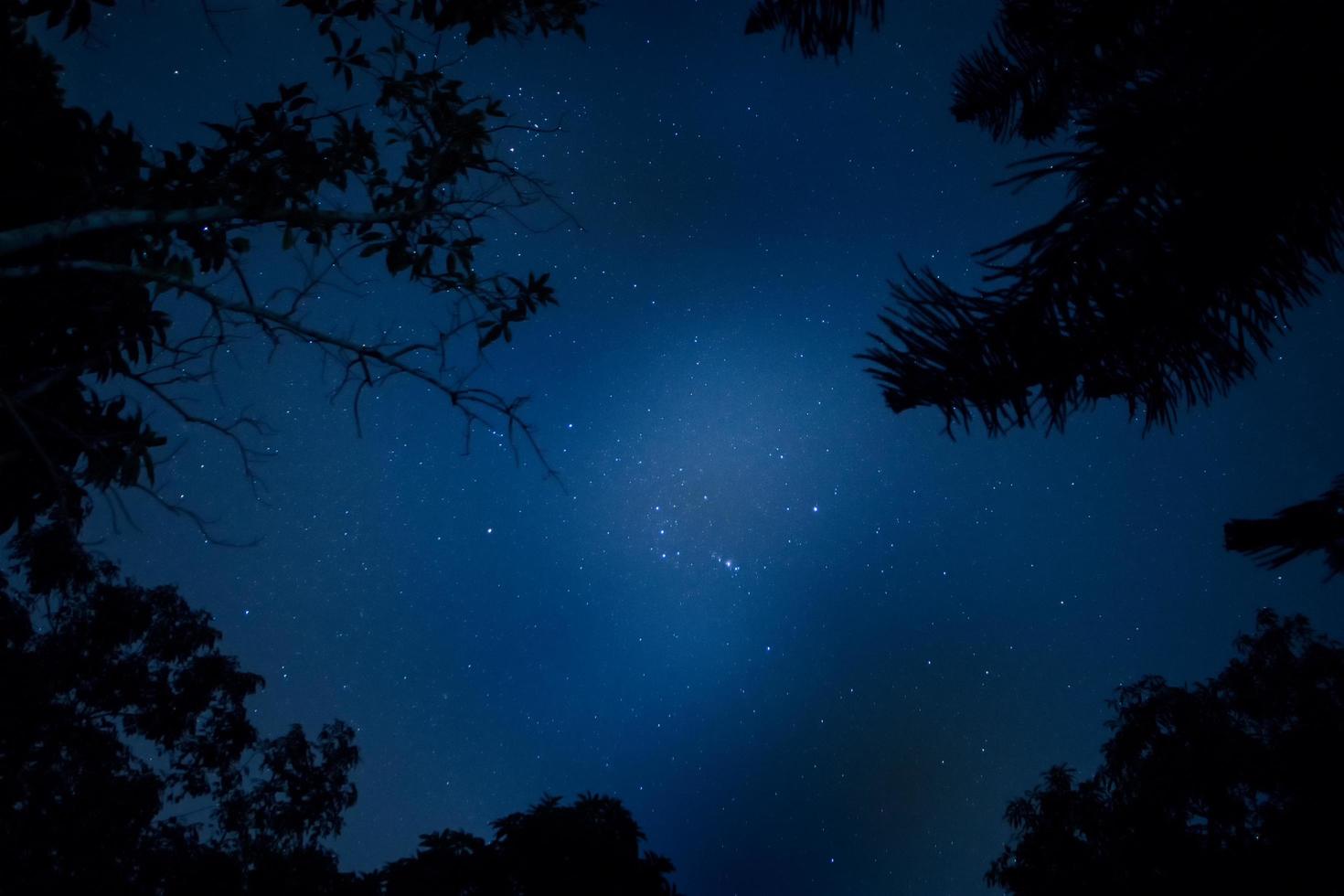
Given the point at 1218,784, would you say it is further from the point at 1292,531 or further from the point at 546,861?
the point at 1292,531

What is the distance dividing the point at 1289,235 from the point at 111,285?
16.8 ft

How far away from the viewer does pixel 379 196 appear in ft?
13.1

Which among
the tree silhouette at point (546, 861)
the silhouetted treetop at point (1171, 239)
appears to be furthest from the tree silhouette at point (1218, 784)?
the silhouetted treetop at point (1171, 239)

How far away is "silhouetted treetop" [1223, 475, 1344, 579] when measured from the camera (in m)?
0.43

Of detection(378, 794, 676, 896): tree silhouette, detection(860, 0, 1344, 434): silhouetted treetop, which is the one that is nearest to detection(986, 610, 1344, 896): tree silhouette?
detection(378, 794, 676, 896): tree silhouette

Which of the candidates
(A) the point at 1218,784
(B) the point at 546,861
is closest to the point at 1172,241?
(B) the point at 546,861

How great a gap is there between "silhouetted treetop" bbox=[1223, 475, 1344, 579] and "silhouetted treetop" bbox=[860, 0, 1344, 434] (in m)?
0.23

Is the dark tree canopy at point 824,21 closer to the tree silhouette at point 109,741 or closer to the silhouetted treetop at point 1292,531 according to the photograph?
the silhouetted treetop at point 1292,531

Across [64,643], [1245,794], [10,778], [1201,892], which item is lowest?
[1201,892]

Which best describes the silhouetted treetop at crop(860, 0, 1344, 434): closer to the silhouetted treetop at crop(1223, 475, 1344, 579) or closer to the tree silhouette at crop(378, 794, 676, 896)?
the silhouetted treetop at crop(1223, 475, 1344, 579)

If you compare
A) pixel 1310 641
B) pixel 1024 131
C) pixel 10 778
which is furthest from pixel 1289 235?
pixel 1310 641

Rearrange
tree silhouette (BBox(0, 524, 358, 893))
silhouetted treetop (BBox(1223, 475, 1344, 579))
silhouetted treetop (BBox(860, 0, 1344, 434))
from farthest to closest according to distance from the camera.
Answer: tree silhouette (BBox(0, 524, 358, 893))
silhouetted treetop (BBox(860, 0, 1344, 434))
silhouetted treetop (BBox(1223, 475, 1344, 579))

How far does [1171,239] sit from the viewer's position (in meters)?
0.64

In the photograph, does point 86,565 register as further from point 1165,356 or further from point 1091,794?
point 1091,794
